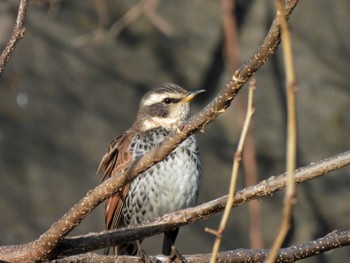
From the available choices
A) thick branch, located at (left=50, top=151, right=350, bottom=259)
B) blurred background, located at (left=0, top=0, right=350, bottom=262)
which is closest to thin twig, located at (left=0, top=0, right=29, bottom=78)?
thick branch, located at (left=50, top=151, right=350, bottom=259)

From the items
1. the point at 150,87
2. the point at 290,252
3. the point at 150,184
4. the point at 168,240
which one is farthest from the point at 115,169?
the point at 150,87

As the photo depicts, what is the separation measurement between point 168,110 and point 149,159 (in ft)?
8.10

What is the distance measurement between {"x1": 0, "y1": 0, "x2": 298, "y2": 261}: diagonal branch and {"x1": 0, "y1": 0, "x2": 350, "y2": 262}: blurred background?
3270 millimetres

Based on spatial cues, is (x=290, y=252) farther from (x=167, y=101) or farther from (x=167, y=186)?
(x=167, y=101)

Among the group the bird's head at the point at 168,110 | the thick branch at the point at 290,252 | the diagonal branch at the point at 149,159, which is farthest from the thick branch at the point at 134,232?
the bird's head at the point at 168,110

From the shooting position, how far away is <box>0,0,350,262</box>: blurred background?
6730mm

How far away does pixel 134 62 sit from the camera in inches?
288

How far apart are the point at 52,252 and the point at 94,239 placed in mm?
145

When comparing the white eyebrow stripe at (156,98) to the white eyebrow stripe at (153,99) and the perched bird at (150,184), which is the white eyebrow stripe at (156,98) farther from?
the perched bird at (150,184)

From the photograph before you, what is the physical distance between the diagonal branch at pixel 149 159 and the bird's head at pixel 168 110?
228 centimetres

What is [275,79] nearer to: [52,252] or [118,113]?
[118,113]

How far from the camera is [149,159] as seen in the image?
2635 mm

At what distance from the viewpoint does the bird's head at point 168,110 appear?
5.07m

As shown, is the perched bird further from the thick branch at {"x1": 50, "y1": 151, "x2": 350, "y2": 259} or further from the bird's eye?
the thick branch at {"x1": 50, "y1": 151, "x2": 350, "y2": 259}
